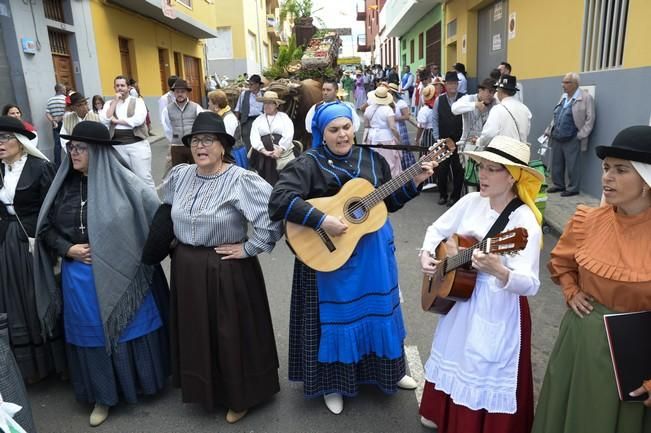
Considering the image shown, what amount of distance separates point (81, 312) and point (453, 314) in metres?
2.22

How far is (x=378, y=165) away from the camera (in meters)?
3.12

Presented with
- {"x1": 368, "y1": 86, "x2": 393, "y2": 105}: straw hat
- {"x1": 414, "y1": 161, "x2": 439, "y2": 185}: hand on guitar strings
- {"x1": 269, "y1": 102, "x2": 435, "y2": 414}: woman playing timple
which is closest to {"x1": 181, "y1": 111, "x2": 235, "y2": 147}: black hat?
{"x1": 269, "y1": 102, "x2": 435, "y2": 414}: woman playing timple

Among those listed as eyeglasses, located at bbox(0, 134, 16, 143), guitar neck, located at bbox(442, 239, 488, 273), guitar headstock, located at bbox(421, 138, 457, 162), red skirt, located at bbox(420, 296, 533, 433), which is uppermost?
eyeglasses, located at bbox(0, 134, 16, 143)

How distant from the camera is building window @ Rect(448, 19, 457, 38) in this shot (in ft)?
51.8

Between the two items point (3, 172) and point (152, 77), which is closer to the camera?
point (3, 172)

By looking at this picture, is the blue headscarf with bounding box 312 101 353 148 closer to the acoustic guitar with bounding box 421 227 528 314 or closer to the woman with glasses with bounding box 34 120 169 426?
the acoustic guitar with bounding box 421 227 528 314

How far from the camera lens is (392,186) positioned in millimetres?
2918

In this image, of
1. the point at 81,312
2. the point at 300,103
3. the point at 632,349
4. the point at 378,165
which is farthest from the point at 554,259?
the point at 300,103

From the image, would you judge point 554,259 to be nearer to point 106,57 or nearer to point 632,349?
point 632,349

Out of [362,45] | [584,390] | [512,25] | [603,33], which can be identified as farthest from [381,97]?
[362,45]

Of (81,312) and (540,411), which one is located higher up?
(81,312)

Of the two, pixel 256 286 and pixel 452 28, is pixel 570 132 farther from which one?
pixel 452 28

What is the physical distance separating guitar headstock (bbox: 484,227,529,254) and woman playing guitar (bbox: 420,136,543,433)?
85 millimetres

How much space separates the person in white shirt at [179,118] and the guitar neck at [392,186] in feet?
17.2
